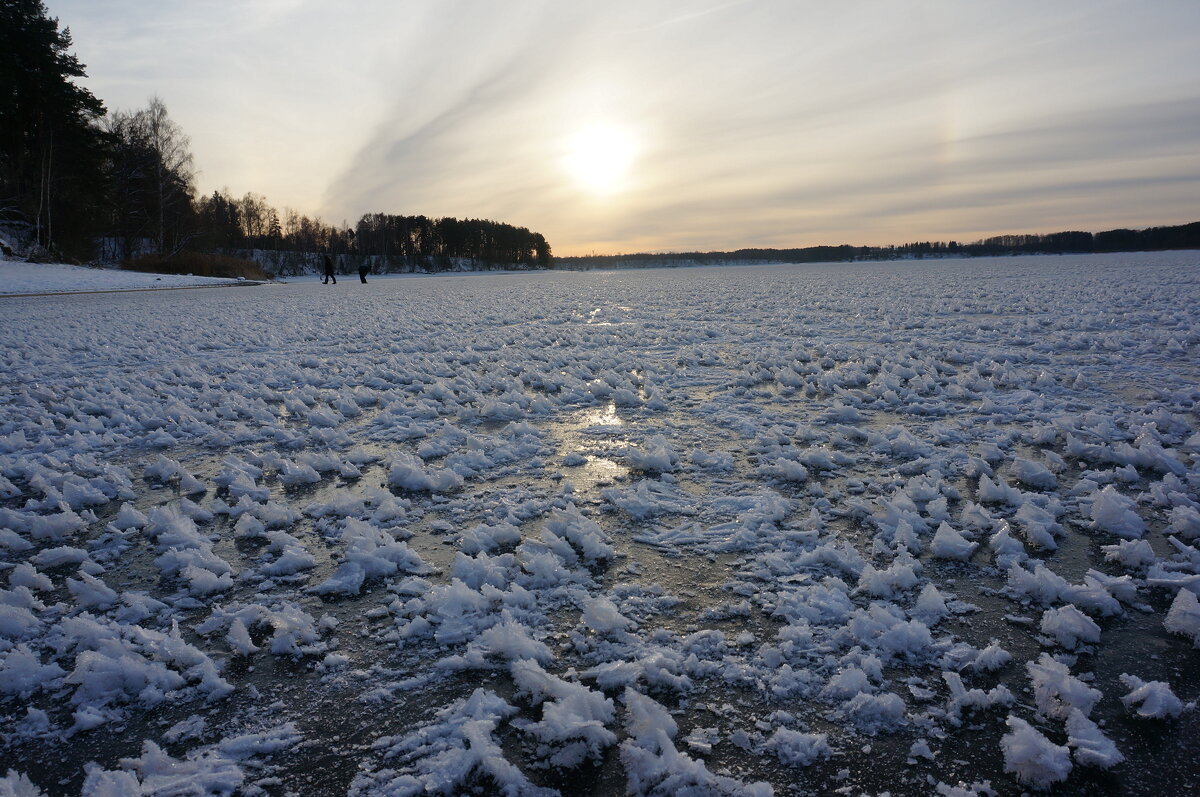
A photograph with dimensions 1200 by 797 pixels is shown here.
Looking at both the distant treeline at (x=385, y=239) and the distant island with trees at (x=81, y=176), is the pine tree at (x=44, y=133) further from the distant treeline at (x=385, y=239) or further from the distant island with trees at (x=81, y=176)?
the distant treeline at (x=385, y=239)

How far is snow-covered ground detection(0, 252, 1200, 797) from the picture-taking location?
5.84ft

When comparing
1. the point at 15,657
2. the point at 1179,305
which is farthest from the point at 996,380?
→ the point at 1179,305

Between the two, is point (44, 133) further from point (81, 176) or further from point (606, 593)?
point (606, 593)

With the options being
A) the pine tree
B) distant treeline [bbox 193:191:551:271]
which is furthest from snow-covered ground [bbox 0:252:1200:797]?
distant treeline [bbox 193:191:551:271]

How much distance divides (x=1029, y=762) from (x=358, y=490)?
149 inches

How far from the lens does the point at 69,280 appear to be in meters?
28.0

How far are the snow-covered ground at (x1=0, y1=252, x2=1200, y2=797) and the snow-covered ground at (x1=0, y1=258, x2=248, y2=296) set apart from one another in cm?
2683

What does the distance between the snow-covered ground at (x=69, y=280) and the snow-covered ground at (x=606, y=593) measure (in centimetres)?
2683

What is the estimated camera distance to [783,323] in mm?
13359

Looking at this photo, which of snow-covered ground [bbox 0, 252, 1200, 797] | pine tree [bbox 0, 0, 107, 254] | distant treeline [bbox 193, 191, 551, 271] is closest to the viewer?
snow-covered ground [bbox 0, 252, 1200, 797]

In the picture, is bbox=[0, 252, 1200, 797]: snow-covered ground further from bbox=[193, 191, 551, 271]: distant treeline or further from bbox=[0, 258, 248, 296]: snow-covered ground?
bbox=[193, 191, 551, 271]: distant treeline

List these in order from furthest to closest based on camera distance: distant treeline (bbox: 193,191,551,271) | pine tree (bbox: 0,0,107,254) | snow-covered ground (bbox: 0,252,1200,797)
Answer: distant treeline (bbox: 193,191,551,271)
pine tree (bbox: 0,0,107,254)
snow-covered ground (bbox: 0,252,1200,797)

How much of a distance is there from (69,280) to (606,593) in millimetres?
36521

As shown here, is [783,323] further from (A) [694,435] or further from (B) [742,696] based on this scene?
(B) [742,696]
